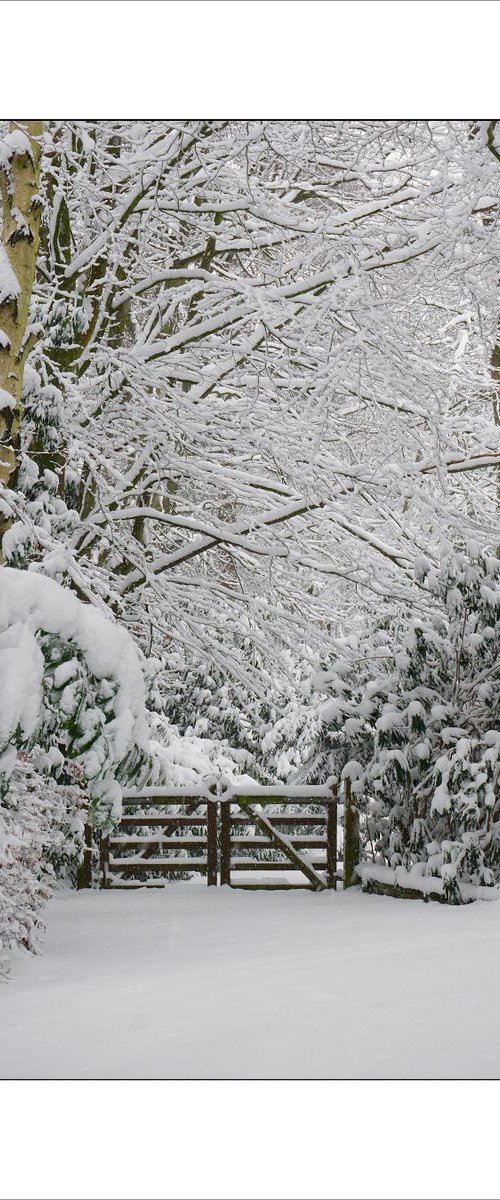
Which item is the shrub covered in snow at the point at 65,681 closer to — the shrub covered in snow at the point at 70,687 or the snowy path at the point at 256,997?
the shrub covered in snow at the point at 70,687

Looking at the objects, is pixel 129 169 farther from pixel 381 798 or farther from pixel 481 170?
pixel 381 798

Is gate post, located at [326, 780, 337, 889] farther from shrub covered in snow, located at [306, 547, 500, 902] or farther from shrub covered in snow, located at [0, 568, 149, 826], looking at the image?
shrub covered in snow, located at [0, 568, 149, 826]

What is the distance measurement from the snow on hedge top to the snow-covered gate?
419 centimetres

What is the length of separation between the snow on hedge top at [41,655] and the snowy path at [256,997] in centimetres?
148

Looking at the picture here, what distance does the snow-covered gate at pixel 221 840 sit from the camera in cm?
743

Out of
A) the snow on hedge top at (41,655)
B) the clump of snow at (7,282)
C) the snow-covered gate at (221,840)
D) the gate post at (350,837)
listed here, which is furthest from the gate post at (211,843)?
the snow on hedge top at (41,655)

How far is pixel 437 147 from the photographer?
A: 18.0 ft

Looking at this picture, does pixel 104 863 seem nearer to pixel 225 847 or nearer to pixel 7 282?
pixel 225 847

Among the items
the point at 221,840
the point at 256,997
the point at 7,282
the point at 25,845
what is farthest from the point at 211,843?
the point at 7,282

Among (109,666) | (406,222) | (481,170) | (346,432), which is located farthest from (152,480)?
(109,666)

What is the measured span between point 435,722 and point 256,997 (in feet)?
8.69

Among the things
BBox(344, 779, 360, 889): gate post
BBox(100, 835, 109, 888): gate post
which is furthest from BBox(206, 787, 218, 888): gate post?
BBox(344, 779, 360, 889): gate post

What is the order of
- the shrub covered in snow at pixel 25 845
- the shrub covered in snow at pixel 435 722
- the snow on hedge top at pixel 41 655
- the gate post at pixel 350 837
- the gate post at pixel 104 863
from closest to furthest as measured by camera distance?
the snow on hedge top at pixel 41 655, the shrub covered in snow at pixel 25 845, the shrub covered in snow at pixel 435 722, the gate post at pixel 104 863, the gate post at pixel 350 837

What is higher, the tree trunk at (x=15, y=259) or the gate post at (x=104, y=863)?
the tree trunk at (x=15, y=259)
